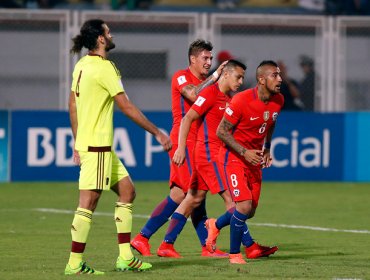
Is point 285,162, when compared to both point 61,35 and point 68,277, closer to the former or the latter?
point 61,35

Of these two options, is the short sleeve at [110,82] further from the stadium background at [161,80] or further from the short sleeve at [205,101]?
the stadium background at [161,80]

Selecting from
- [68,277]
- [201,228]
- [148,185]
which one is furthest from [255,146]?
[148,185]

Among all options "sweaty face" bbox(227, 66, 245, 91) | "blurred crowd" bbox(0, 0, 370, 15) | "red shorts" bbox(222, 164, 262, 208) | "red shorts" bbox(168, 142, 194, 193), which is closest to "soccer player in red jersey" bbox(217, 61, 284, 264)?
"red shorts" bbox(222, 164, 262, 208)

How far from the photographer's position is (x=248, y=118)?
10.9 m

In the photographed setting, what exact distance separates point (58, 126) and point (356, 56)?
5985 mm

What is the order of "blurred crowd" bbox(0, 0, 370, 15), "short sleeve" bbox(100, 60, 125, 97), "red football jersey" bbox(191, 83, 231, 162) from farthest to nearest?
"blurred crowd" bbox(0, 0, 370, 15)
"red football jersey" bbox(191, 83, 231, 162)
"short sleeve" bbox(100, 60, 125, 97)

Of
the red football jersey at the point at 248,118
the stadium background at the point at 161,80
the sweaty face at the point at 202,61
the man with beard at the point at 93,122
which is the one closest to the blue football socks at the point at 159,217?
the red football jersey at the point at 248,118

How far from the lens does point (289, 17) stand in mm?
21531

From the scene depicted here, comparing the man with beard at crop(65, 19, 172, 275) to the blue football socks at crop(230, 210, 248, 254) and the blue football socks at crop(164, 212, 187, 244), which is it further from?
the blue football socks at crop(164, 212, 187, 244)

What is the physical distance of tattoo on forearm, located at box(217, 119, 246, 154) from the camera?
35.1 feet

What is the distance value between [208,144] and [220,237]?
6.57ft

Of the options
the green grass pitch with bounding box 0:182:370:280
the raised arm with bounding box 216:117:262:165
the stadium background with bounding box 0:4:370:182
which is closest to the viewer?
the green grass pitch with bounding box 0:182:370:280

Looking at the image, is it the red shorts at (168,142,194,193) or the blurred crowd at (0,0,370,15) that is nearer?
the red shorts at (168,142,194,193)

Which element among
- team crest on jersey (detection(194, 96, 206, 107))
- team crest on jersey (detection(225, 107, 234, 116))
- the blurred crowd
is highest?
the blurred crowd
